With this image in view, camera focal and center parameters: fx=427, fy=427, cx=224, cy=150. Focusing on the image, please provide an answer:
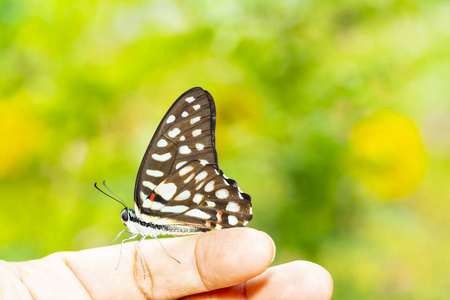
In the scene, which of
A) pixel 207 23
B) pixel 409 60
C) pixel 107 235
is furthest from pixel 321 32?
pixel 107 235

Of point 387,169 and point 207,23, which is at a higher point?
point 207,23

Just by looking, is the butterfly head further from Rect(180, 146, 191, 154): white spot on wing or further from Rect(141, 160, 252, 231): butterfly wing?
Rect(180, 146, 191, 154): white spot on wing

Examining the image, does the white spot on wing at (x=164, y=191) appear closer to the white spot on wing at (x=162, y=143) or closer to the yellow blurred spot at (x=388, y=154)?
the white spot on wing at (x=162, y=143)

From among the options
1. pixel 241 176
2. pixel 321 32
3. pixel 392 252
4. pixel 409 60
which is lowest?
pixel 392 252

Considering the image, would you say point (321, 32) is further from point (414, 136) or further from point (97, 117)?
point (97, 117)

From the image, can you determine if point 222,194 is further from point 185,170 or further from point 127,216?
point 127,216

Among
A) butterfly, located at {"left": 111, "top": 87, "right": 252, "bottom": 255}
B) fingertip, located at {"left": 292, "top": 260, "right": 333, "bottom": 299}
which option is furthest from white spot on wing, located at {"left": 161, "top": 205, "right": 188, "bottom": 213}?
fingertip, located at {"left": 292, "top": 260, "right": 333, "bottom": 299}

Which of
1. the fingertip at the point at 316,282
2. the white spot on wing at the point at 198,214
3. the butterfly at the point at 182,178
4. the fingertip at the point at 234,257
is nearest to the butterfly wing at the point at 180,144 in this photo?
the butterfly at the point at 182,178
